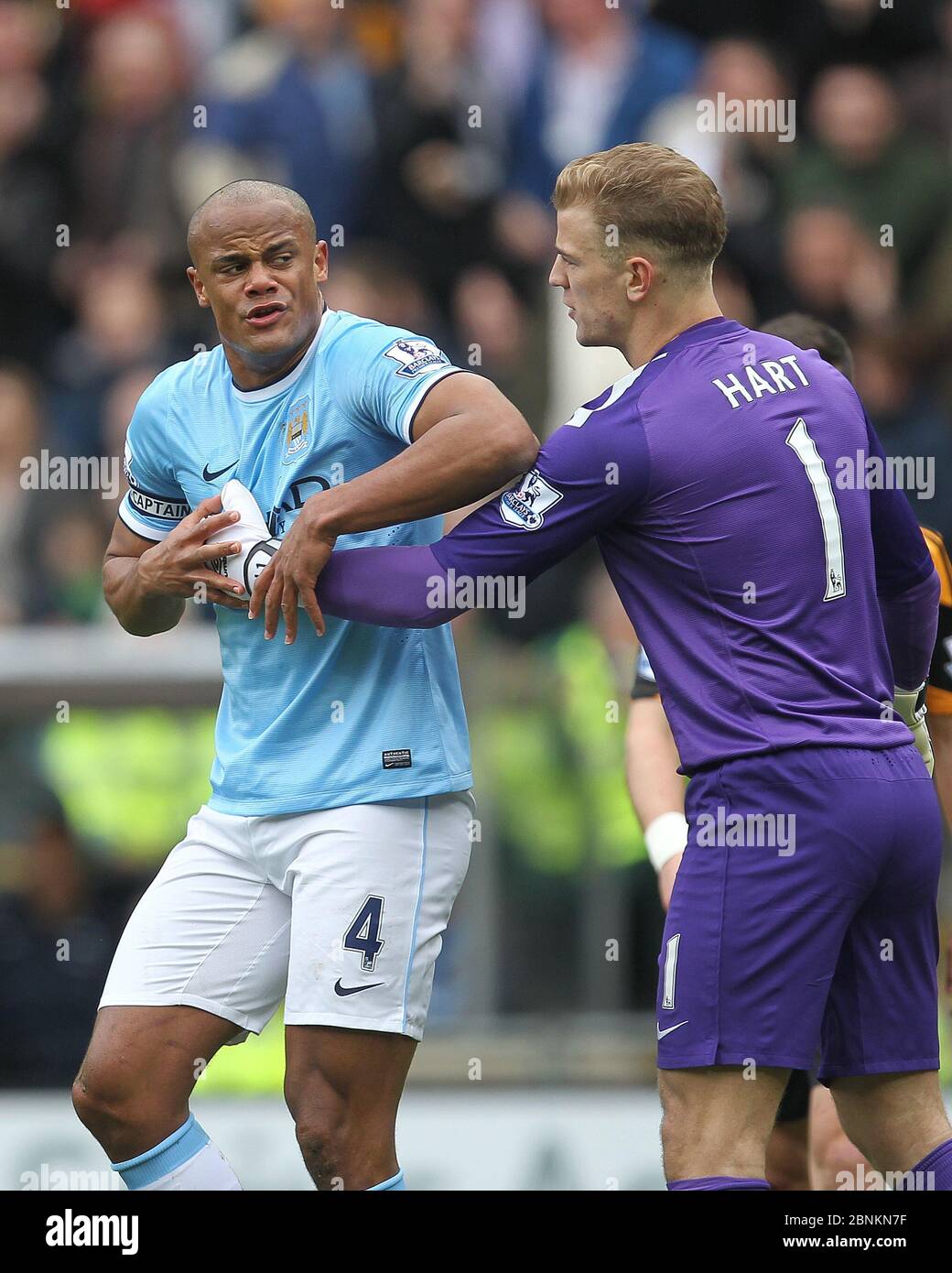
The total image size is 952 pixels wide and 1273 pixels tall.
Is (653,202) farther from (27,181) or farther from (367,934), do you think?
(27,181)

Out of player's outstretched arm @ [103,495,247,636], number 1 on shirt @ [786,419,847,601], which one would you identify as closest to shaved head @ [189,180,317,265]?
player's outstretched arm @ [103,495,247,636]

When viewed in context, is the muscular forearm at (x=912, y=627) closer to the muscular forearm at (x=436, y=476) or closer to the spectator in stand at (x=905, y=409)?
the muscular forearm at (x=436, y=476)

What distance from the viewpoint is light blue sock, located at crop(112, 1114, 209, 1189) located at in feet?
12.4

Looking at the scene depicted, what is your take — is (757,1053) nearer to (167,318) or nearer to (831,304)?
(831,304)

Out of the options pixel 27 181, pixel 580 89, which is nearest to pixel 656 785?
pixel 580 89

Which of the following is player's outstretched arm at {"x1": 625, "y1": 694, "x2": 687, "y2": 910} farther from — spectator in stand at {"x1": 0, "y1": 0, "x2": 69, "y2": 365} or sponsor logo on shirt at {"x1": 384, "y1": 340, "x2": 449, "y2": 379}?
spectator in stand at {"x1": 0, "y1": 0, "x2": 69, "y2": 365}

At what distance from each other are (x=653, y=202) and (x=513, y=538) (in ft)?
2.31

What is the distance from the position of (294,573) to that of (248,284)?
0.65m

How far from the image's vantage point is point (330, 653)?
12.5 ft

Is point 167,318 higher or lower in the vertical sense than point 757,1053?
higher

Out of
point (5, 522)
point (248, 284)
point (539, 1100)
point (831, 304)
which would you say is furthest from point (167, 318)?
point (248, 284)

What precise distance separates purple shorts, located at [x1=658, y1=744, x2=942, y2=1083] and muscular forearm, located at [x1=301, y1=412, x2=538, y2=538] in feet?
2.34

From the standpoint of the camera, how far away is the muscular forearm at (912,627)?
392 centimetres

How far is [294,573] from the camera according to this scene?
11.7 feet
